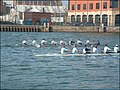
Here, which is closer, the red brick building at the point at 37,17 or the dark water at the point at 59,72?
the dark water at the point at 59,72

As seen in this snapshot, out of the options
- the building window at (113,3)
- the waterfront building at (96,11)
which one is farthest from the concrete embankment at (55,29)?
the building window at (113,3)

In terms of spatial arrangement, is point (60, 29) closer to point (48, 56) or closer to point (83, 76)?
Answer: point (48, 56)

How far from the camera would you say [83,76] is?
44156 millimetres

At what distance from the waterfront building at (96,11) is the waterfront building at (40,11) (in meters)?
15.8

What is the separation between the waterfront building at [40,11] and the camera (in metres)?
168

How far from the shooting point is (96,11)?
473ft

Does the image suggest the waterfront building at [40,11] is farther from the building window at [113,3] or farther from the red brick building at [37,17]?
the building window at [113,3]

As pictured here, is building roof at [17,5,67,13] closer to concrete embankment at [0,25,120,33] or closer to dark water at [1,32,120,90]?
concrete embankment at [0,25,120,33]

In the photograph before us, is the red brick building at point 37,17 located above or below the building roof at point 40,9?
below

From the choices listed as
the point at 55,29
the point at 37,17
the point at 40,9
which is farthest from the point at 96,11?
the point at 40,9

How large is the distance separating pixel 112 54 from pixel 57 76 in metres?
A: 18.6

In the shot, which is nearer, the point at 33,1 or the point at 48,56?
the point at 48,56

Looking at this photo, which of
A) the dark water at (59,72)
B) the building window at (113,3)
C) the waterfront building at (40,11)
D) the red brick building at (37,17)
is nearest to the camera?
the dark water at (59,72)

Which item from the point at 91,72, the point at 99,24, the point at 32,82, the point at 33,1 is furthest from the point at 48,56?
the point at 33,1
